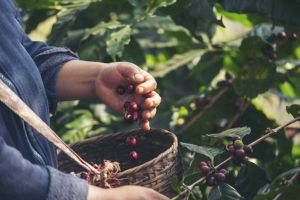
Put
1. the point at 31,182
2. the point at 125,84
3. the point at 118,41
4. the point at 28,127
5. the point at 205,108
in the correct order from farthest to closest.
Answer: the point at 205,108 < the point at 118,41 < the point at 125,84 < the point at 28,127 < the point at 31,182

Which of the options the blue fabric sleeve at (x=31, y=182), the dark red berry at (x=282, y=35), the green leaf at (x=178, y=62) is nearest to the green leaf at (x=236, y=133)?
the blue fabric sleeve at (x=31, y=182)

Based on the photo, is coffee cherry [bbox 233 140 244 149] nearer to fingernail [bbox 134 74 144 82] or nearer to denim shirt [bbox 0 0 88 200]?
fingernail [bbox 134 74 144 82]

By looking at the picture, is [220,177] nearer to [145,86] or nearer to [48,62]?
[145,86]

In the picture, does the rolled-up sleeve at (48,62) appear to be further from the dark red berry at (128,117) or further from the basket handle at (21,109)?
the basket handle at (21,109)

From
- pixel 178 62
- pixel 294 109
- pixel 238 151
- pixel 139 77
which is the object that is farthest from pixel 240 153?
pixel 178 62

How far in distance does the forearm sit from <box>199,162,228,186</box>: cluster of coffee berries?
15.7 inches

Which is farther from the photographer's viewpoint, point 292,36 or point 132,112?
point 292,36

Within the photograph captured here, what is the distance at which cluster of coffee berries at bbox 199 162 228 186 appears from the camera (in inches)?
85.2

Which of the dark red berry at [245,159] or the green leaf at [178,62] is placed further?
the green leaf at [178,62]

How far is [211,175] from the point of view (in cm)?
218

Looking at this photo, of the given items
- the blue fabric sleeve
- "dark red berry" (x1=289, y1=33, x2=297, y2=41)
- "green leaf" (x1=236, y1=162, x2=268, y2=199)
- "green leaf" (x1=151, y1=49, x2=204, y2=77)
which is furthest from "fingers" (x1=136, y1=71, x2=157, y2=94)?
"green leaf" (x1=151, y1=49, x2=204, y2=77)

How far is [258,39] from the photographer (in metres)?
2.83

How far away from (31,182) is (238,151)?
617 mm

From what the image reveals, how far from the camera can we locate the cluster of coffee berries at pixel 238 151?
2180 millimetres
